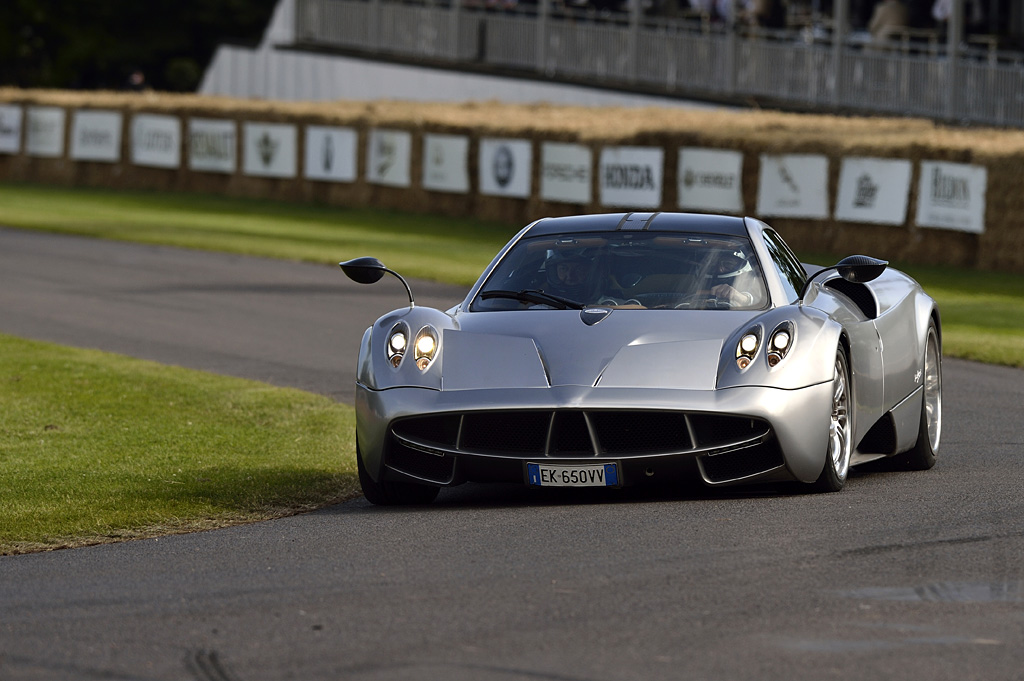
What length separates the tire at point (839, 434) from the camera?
7805mm

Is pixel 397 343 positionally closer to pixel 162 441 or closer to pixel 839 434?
pixel 839 434

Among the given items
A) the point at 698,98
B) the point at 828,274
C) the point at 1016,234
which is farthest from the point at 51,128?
the point at 828,274

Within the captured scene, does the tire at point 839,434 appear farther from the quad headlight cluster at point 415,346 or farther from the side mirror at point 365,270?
the side mirror at point 365,270

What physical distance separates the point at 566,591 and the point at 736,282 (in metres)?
2.91

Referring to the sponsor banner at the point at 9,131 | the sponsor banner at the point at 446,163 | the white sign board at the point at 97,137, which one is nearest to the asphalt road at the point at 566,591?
the sponsor banner at the point at 446,163

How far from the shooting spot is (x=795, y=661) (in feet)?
16.3

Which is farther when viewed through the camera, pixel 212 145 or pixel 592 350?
pixel 212 145

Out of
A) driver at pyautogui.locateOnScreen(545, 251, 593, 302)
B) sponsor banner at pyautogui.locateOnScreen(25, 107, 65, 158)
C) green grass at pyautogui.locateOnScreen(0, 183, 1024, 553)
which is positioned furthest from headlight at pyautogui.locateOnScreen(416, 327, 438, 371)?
sponsor banner at pyautogui.locateOnScreen(25, 107, 65, 158)

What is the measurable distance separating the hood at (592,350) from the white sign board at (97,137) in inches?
1276

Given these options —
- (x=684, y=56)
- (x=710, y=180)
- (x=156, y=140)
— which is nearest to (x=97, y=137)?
(x=156, y=140)

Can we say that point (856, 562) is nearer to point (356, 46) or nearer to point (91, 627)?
point (91, 627)

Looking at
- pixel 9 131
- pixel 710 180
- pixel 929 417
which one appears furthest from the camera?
pixel 9 131

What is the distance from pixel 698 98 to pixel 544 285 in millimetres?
29636

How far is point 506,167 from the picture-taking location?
102ft
